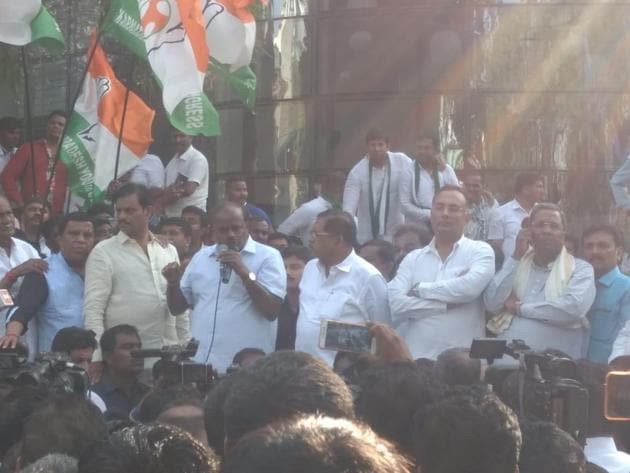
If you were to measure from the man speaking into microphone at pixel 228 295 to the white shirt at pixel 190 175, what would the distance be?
3584 mm

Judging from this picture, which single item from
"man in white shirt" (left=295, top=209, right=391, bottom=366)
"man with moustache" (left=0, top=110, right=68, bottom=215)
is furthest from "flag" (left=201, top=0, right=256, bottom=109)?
"man in white shirt" (left=295, top=209, right=391, bottom=366)

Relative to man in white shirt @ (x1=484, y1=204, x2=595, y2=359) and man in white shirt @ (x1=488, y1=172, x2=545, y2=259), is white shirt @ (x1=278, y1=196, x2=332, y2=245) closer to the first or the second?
man in white shirt @ (x1=488, y1=172, x2=545, y2=259)

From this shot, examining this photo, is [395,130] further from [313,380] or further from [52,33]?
[313,380]

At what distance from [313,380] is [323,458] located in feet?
4.36

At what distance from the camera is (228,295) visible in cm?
830

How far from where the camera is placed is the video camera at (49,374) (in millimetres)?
5234

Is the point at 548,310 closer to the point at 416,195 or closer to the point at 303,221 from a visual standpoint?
the point at 416,195

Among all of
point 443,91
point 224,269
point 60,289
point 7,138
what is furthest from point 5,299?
point 443,91

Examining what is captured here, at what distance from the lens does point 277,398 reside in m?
3.31

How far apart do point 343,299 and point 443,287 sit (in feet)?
2.05

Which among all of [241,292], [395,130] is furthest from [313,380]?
[395,130]

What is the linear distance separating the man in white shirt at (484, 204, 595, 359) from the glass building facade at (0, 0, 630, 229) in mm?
5017

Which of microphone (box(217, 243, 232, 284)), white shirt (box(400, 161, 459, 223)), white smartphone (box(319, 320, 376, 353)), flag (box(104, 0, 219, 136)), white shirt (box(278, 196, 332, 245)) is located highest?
flag (box(104, 0, 219, 136))

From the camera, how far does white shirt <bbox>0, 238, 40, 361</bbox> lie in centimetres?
834
